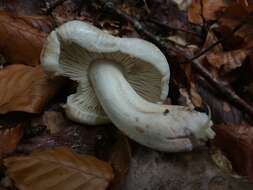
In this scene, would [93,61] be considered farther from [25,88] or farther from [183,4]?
[183,4]

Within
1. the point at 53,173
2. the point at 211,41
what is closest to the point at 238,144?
the point at 53,173

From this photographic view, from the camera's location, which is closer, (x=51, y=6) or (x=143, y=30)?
(x=143, y=30)

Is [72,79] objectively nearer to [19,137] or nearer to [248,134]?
[19,137]

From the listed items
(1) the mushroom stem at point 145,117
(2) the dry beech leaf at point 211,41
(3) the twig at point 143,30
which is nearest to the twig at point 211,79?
(3) the twig at point 143,30

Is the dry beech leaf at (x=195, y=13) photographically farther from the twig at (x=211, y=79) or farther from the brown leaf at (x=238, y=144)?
the brown leaf at (x=238, y=144)

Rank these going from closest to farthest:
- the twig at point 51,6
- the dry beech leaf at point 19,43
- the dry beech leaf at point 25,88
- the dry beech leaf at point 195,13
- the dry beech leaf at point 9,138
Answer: the dry beech leaf at point 9,138, the dry beech leaf at point 25,88, the dry beech leaf at point 19,43, the twig at point 51,6, the dry beech leaf at point 195,13

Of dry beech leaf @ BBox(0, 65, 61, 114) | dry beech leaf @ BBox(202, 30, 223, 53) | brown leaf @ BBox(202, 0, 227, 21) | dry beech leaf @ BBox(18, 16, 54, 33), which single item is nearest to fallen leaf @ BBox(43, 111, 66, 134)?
dry beech leaf @ BBox(0, 65, 61, 114)
